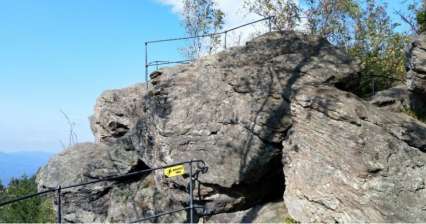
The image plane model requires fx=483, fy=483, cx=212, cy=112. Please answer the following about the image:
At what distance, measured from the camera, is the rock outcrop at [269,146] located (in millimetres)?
8141

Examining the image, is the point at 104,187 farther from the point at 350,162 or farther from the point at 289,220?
the point at 350,162

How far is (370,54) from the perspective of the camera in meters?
18.7

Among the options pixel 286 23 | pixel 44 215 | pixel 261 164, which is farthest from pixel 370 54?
pixel 44 215

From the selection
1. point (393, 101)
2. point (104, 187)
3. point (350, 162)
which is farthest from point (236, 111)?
point (104, 187)

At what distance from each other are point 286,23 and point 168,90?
1087cm

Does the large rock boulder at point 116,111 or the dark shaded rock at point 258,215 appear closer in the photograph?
the dark shaded rock at point 258,215

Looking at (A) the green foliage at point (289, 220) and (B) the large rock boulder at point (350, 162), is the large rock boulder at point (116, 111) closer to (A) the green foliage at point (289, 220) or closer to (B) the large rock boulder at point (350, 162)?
(B) the large rock boulder at point (350, 162)

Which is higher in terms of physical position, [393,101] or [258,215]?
[393,101]

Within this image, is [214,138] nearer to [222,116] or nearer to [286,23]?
[222,116]

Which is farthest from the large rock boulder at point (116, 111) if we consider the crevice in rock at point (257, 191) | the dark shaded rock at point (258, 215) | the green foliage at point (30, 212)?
the dark shaded rock at point (258, 215)

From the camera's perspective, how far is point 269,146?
367 inches

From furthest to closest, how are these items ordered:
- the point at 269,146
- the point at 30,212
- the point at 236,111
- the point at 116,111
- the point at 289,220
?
1. the point at 30,212
2. the point at 116,111
3. the point at 236,111
4. the point at 269,146
5. the point at 289,220

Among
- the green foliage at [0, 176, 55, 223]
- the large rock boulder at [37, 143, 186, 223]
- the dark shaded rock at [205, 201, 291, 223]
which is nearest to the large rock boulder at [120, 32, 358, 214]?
the dark shaded rock at [205, 201, 291, 223]

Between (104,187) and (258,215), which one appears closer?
(258,215)
